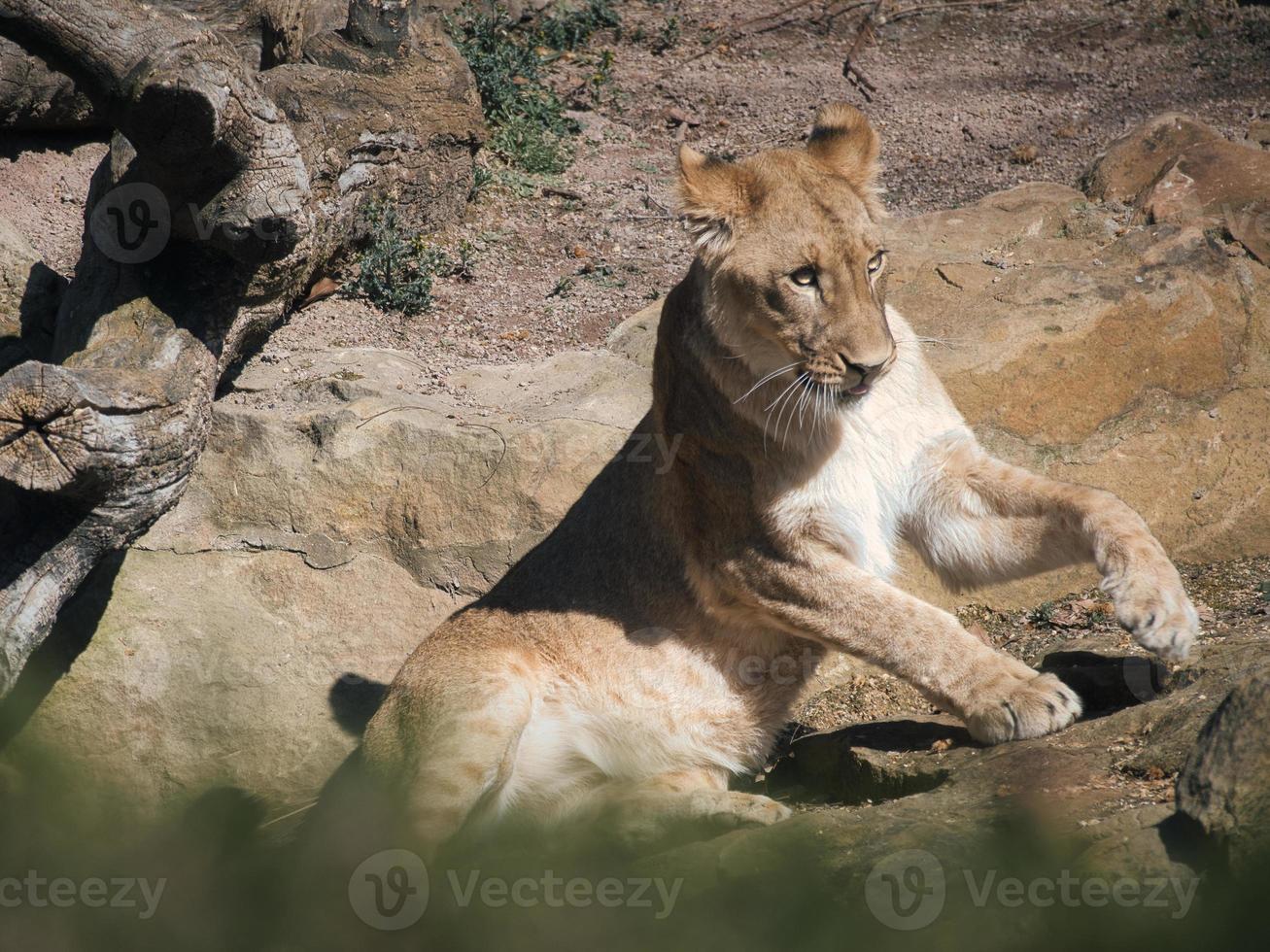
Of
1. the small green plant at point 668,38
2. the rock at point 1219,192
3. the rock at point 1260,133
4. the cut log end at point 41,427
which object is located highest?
the small green plant at point 668,38

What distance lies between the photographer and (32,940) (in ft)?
4.97

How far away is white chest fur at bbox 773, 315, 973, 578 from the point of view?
4.70 metres

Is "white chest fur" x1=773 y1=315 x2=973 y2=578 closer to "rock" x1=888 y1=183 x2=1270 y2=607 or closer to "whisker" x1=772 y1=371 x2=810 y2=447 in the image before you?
"whisker" x1=772 y1=371 x2=810 y2=447

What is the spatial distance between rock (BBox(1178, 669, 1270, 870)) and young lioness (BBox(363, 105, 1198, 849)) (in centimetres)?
106

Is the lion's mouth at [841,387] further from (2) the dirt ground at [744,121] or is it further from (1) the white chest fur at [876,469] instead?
(2) the dirt ground at [744,121]

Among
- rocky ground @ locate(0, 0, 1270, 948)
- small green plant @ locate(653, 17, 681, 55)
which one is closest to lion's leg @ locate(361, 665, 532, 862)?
rocky ground @ locate(0, 0, 1270, 948)

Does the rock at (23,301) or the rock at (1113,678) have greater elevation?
the rock at (23,301)

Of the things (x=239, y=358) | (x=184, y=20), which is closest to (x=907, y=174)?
(x=239, y=358)

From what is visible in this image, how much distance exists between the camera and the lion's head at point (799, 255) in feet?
14.1

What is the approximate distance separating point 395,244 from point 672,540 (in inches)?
161

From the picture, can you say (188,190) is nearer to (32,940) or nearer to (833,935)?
(32,940)

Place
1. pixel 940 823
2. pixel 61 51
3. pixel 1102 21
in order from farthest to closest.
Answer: pixel 1102 21 → pixel 61 51 → pixel 940 823

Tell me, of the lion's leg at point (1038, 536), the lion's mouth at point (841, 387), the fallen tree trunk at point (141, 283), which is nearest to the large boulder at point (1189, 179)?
the lion's leg at point (1038, 536)

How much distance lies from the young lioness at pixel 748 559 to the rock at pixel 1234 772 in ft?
3.46
